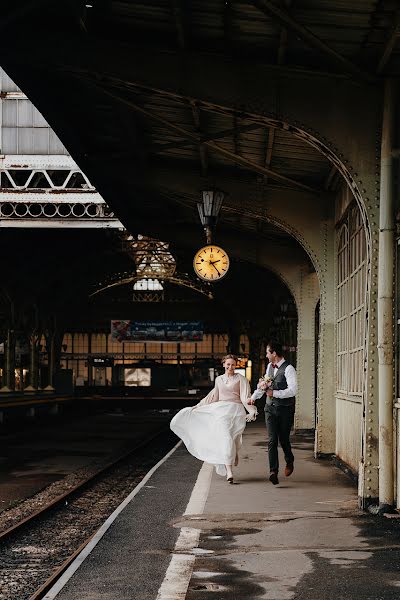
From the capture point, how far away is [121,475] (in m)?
20.6

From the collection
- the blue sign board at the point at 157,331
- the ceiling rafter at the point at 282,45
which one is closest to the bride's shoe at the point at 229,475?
the ceiling rafter at the point at 282,45

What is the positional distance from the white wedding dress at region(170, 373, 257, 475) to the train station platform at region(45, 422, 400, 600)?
585mm

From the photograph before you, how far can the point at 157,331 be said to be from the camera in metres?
75.8

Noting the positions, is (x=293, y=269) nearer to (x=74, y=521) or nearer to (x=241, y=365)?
(x=74, y=521)

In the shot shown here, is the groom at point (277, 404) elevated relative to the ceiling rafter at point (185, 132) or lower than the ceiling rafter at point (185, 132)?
lower

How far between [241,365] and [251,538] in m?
55.8

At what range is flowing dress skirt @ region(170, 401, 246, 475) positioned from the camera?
14.8 meters

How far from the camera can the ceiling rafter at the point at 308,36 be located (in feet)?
33.9

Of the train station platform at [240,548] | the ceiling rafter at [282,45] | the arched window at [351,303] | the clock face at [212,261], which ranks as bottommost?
the train station platform at [240,548]

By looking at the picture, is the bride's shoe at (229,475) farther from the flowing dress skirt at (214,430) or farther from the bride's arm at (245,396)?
the bride's arm at (245,396)

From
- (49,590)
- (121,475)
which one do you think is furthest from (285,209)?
(49,590)

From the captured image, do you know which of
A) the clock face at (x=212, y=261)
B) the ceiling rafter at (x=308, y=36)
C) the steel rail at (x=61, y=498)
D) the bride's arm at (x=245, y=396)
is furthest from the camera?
the clock face at (x=212, y=261)

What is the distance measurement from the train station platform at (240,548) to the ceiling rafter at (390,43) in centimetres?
463

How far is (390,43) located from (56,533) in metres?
6.64
